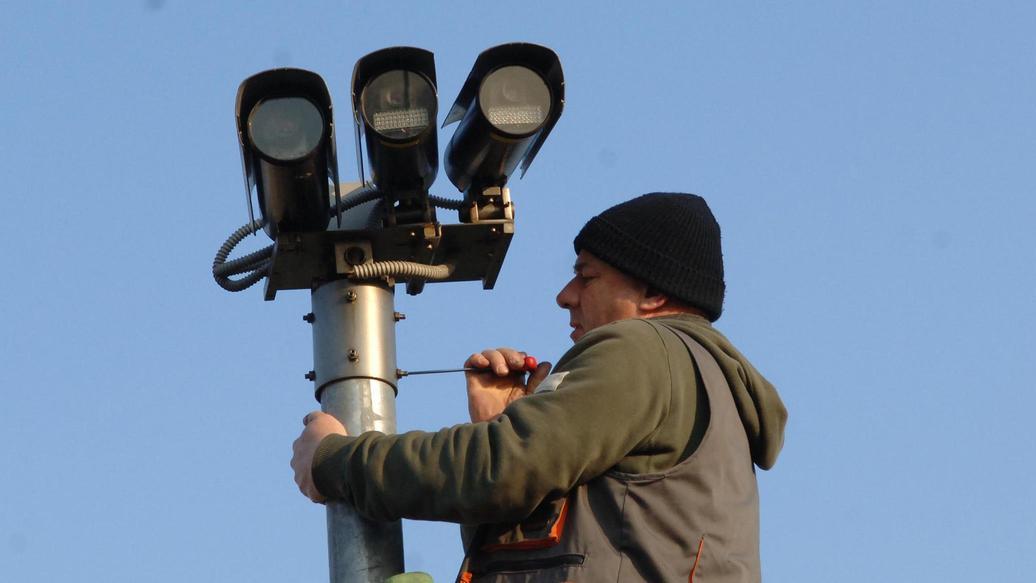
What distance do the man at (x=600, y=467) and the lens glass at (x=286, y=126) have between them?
0.74 m

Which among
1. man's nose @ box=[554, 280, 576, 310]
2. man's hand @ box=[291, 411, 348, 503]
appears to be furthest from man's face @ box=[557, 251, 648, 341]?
man's hand @ box=[291, 411, 348, 503]

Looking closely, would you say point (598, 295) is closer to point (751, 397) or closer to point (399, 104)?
point (751, 397)

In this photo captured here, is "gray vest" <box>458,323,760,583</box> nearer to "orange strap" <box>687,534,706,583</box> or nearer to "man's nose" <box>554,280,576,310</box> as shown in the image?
"orange strap" <box>687,534,706,583</box>

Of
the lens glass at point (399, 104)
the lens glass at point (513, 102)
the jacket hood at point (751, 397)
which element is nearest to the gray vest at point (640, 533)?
the jacket hood at point (751, 397)

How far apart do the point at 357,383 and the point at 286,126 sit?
0.72 m

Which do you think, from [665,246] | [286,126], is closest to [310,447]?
[286,126]

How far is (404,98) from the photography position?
19.2ft

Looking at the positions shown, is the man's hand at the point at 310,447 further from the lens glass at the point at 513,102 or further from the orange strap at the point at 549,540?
the lens glass at the point at 513,102

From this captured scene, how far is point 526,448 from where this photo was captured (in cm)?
501

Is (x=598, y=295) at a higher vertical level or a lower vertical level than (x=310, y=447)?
higher

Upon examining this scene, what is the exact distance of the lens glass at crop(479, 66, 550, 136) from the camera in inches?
231

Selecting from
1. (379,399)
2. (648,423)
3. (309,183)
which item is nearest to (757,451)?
(648,423)

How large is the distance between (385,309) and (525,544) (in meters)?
1.04

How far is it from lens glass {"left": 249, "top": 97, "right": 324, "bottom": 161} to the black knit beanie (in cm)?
80
